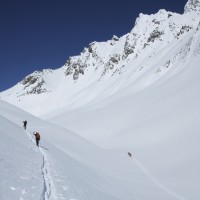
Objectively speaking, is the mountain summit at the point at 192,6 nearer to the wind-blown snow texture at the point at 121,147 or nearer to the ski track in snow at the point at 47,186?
the wind-blown snow texture at the point at 121,147

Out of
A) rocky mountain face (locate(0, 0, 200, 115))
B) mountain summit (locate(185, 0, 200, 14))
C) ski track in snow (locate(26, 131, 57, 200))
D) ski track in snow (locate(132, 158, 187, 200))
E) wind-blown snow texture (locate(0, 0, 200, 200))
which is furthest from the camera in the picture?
mountain summit (locate(185, 0, 200, 14))

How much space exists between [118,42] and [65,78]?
123 feet

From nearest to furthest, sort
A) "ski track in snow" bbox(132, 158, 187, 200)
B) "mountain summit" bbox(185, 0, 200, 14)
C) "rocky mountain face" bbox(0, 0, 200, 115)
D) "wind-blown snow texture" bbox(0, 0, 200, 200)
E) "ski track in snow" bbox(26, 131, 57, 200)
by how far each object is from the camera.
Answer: "ski track in snow" bbox(26, 131, 57, 200) → "wind-blown snow texture" bbox(0, 0, 200, 200) → "ski track in snow" bbox(132, 158, 187, 200) → "rocky mountain face" bbox(0, 0, 200, 115) → "mountain summit" bbox(185, 0, 200, 14)

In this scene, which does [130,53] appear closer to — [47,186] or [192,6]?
[192,6]

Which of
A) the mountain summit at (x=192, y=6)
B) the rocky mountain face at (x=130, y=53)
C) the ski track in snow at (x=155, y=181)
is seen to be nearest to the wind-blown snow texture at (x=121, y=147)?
the ski track in snow at (x=155, y=181)

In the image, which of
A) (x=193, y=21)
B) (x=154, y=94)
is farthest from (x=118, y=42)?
(x=154, y=94)

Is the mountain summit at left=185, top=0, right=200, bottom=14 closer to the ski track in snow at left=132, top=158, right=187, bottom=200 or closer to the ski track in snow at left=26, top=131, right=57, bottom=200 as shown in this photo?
the ski track in snow at left=132, top=158, right=187, bottom=200

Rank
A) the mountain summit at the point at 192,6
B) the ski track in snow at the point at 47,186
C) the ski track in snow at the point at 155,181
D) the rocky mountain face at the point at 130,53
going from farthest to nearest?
the mountain summit at the point at 192,6, the rocky mountain face at the point at 130,53, the ski track in snow at the point at 155,181, the ski track in snow at the point at 47,186

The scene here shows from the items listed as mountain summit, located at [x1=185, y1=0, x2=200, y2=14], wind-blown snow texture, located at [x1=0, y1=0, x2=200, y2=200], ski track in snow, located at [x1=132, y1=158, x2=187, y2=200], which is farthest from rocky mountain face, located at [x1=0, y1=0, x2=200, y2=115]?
ski track in snow, located at [x1=132, y1=158, x2=187, y2=200]

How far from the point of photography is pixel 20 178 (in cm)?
1162

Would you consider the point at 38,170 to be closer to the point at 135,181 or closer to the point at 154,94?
the point at 135,181

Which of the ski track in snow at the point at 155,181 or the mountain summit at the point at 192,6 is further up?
the mountain summit at the point at 192,6

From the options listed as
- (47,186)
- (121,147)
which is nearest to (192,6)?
(121,147)

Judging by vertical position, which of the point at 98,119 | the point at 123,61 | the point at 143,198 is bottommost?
the point at 143,198
